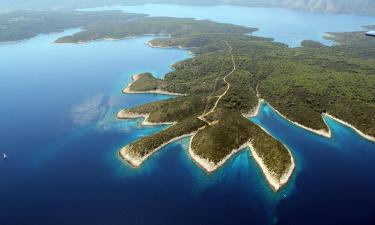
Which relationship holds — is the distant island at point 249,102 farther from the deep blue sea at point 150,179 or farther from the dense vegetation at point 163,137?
the deep blue sea at point 150,179

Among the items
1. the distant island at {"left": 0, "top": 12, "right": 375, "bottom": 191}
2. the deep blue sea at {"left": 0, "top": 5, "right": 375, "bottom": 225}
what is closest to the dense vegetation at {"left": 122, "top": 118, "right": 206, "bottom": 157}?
the distant island at {"left": 0, "top": 12, "right": 375, "bottom": 191}

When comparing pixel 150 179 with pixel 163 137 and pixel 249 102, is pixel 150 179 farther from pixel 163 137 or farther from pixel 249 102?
pixel 249 102

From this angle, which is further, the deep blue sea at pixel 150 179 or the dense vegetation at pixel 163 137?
the dense vegetation at pixel 163 137

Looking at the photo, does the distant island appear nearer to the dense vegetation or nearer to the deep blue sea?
the dense vegetation

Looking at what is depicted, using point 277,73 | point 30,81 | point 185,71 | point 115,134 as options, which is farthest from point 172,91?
point 30,81

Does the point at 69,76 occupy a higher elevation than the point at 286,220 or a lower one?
lower

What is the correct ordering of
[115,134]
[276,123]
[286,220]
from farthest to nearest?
1. [276,123]
2. [115,134]
3. [286,220]

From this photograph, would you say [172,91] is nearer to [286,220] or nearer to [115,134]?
[115,134]

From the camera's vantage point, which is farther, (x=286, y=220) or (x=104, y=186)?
(x=104, y=186)

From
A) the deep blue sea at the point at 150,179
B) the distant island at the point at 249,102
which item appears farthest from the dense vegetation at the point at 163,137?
the deep blue sea at the point at 150,179
